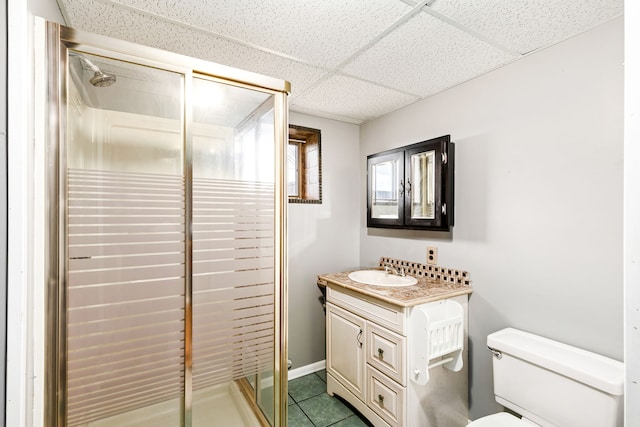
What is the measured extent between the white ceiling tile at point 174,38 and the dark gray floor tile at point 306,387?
7.57 feet

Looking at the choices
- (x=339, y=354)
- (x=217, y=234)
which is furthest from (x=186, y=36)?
(x=339, y=354)

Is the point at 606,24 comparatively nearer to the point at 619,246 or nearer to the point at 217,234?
the point at 619,246

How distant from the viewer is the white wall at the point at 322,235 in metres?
2.48

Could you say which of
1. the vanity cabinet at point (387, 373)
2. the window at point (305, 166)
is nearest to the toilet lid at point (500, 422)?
the vanity cabinet at point (387, 373)

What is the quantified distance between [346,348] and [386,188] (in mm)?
1263

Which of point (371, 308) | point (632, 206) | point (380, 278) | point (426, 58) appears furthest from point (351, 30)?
point (380, 278)

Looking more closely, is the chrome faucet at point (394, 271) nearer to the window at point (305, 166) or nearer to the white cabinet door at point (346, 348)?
the white cabinet door at point (346, 348)

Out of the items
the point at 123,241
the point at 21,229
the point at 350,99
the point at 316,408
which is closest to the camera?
the point at 21,229

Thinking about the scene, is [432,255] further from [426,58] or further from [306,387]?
[306,387]

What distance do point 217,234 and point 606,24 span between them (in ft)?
6.46

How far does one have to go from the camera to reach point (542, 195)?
5.09ft

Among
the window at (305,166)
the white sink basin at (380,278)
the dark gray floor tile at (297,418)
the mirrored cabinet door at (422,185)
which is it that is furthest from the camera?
the window at (305,166)

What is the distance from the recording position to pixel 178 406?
3.62ft

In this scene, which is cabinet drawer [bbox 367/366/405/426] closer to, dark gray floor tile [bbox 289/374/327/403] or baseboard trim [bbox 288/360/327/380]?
dark gray floor tile [bbox 289/374/327/403]
